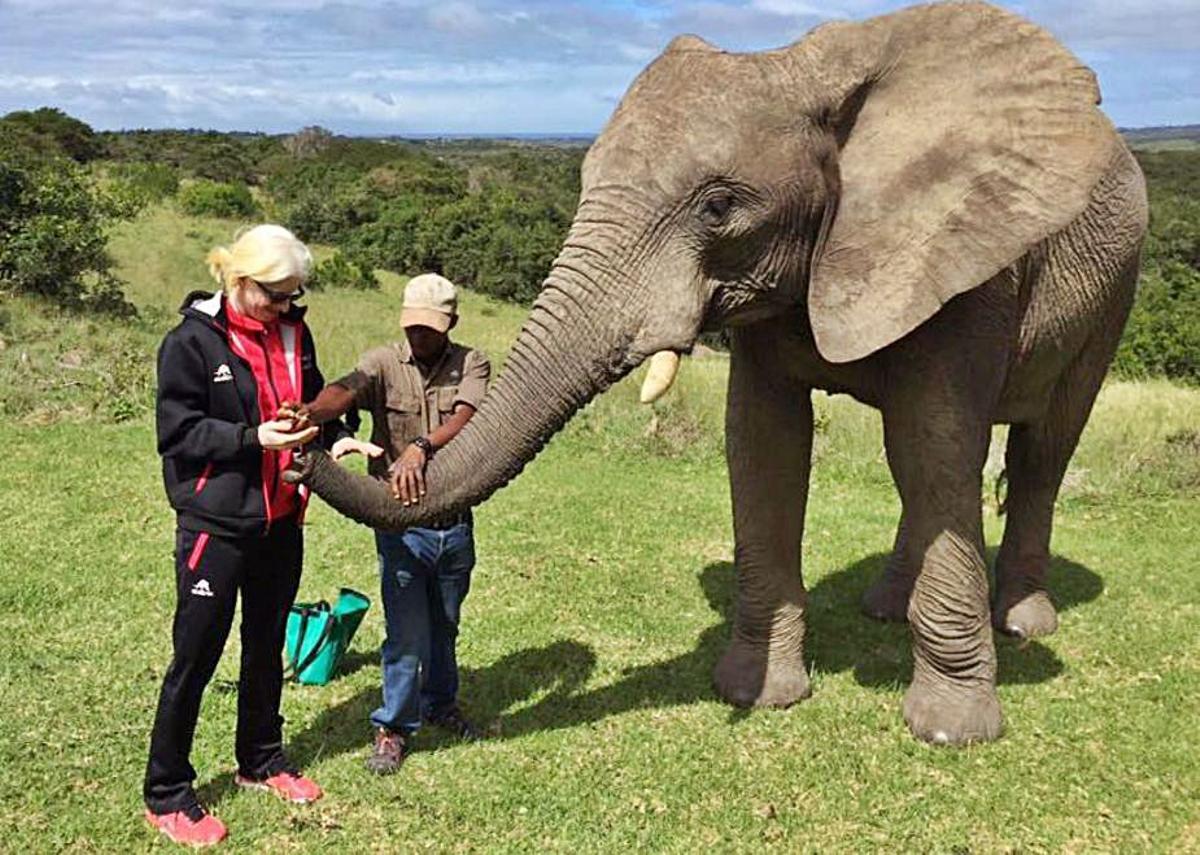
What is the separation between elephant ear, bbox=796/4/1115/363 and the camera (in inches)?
164

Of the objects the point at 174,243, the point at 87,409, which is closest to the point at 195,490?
the point at 87,409

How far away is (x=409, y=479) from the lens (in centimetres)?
395

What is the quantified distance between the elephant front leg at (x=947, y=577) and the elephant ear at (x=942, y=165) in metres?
0.80

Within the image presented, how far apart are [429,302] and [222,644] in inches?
59.2

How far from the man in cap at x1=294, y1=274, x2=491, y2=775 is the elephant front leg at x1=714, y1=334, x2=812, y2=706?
142 cm

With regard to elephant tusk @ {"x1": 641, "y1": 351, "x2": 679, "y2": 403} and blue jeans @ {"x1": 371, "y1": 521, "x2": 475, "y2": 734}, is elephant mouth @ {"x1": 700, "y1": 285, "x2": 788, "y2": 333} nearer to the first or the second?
elephant tusk @ {"x1": 641, "y1": 351, "x2": 679, "y2": 403}

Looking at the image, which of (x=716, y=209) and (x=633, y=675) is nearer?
(x=716, y=209)

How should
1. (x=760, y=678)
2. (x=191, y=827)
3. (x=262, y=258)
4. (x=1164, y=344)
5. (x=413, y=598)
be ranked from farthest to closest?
1. (x=1164, y=344)
2. (x=760, y=678)
3. (x=413, y=598)
4. (x=191, y=827)
5. (x=262, y=258)

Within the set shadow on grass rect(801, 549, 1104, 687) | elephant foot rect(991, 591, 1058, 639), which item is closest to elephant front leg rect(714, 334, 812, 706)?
shadow on grass rect(801, 549, 1104, 687)

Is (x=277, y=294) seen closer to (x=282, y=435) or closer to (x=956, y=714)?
(x=282, y=435)

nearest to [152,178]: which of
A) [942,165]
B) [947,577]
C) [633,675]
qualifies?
[633,675]

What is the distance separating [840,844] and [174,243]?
96.1 ft

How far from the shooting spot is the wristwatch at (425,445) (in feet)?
13.5

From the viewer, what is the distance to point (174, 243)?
30.3 metres
